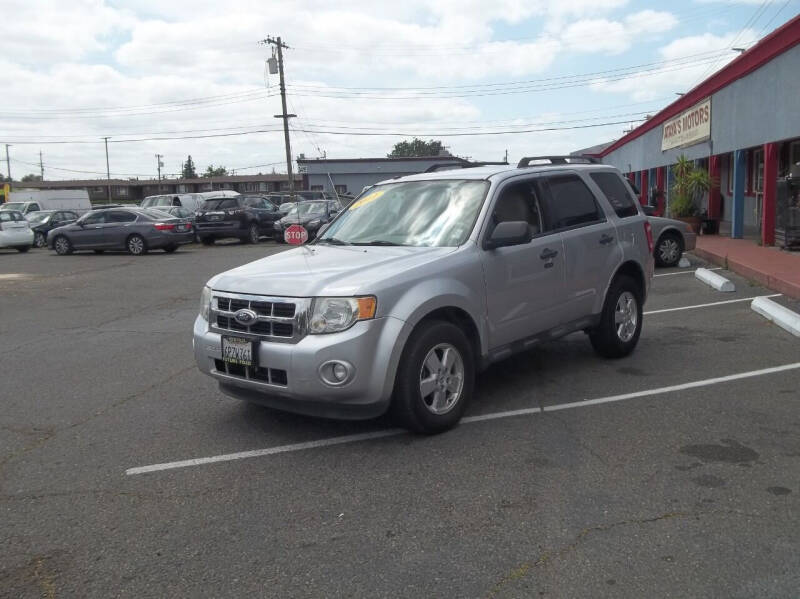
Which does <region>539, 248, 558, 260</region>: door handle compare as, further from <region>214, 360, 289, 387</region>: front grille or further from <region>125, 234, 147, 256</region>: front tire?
<region>125, 234, 147, 256</region>: front tire

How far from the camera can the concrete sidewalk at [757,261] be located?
11.2 meters

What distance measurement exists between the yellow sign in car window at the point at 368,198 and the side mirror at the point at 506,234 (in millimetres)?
1397

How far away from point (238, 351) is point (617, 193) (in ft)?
14.1

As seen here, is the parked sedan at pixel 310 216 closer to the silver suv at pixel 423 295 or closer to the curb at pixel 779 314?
the curb at pixel 779 314

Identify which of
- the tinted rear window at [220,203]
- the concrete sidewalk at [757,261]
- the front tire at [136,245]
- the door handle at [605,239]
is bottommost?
the concrete sidewalk at [757,261]

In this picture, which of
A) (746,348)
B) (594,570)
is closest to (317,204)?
(746,348)

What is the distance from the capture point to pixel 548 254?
20.3 feet

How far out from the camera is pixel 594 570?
3357mm

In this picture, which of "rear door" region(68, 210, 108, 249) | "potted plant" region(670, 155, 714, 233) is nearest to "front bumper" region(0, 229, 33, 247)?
"rear door" region(68, 210, 108, 249)

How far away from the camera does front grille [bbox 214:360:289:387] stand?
192 inches

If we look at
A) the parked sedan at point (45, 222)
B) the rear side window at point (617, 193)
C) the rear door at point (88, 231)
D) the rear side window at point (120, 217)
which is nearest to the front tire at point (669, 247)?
the rear side window at point (617, 193)

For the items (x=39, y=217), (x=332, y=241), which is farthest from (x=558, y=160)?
(x=39, y=217)

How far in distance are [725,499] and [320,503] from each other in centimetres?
220

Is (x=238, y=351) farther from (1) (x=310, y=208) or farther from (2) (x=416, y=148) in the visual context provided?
(2) (x=416, y=148)
